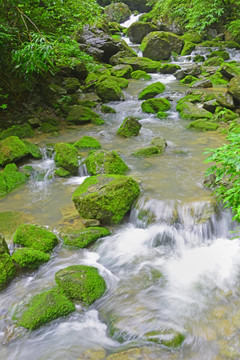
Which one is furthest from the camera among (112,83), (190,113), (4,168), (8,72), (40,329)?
(112,83)

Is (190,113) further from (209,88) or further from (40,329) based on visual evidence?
(40,329)

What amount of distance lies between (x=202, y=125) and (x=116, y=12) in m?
32.0

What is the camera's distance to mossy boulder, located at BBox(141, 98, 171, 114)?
11.4 meters

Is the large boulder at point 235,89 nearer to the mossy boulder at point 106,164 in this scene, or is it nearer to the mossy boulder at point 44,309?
the mossy boulder at point 106,164

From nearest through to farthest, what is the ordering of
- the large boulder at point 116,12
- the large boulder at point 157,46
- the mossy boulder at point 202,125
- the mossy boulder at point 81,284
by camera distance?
the mossy boulder at point 81,284, the mossy boulder at point 202,125, the large boulder at point 157,46, the large boulder at point 116,12

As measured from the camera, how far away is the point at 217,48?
2169 centimetres

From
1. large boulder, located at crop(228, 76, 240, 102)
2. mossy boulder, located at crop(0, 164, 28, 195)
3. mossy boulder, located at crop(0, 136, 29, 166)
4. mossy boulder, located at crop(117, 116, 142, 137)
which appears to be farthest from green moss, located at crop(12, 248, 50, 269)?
large boulder, located at crop(228, 76, 240, 102)

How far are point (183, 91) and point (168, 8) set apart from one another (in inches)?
601

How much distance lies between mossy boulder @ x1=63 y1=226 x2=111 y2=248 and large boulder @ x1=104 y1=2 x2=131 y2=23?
119ft

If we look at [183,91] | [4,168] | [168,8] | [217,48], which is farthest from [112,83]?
[168,8]

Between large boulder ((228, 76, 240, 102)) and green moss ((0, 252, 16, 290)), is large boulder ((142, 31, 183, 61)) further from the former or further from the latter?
green moss ((0, 252, 16, 290))

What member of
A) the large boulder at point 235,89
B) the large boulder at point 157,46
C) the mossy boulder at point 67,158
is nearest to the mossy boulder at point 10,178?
the mossy boulder at point 67,158

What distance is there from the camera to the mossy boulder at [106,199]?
4.70 m

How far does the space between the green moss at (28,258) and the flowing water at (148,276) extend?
0.40 feet
